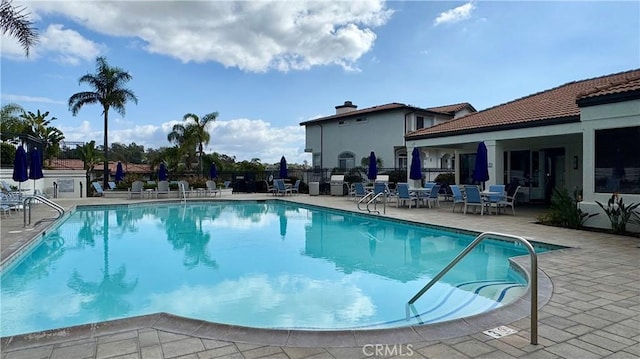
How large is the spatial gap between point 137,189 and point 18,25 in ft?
41.7

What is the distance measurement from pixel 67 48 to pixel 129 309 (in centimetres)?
1172

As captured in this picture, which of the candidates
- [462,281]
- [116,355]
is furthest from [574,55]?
[116,355]

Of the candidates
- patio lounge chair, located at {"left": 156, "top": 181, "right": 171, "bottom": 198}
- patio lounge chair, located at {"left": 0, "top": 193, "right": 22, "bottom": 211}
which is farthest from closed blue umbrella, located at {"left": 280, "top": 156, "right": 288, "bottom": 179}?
patio lounge chair, located at {"left": 0, "top": 193, "right": 22, "bottom": 211}

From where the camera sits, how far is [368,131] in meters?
30.2

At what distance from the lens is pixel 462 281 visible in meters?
6.32

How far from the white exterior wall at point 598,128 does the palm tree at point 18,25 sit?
44.8 feet

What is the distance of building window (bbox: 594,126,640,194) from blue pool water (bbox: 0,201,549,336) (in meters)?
3.26

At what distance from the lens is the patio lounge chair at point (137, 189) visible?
20.3 metres

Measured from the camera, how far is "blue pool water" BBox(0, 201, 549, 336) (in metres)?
4.99

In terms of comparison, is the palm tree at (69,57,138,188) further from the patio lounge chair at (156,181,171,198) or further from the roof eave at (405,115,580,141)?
the roof eave at (405,115,580,141)

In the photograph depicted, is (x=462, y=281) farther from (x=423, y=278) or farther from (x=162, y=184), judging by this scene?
(x=162, y=184)

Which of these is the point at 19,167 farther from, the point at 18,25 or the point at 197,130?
the point at 197,130

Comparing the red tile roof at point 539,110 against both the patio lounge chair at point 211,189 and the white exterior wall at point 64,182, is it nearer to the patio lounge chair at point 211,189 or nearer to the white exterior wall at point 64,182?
the patio lounge chair at point 211,189

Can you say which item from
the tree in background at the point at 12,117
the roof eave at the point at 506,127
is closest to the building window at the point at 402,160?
the roof eave at the point at 506,127
